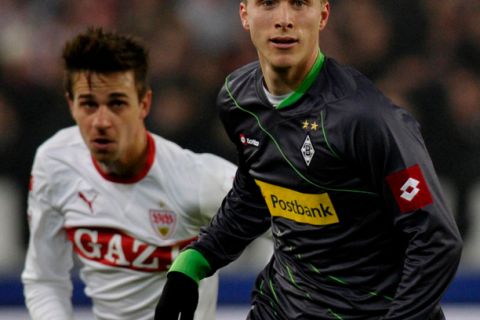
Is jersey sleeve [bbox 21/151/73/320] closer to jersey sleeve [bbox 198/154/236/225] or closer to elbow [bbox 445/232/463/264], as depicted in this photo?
jersey sleeve [bbox 198/154/236/225]

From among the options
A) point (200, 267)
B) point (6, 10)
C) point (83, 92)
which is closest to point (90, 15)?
point (6, 10)

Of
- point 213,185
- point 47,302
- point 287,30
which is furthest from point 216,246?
point 47,302

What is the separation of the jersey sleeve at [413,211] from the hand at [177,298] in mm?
767

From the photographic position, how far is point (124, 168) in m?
4.21

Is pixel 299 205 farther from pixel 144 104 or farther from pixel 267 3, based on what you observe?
pixel 144 104

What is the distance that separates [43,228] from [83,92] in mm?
537

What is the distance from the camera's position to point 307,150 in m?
3.08

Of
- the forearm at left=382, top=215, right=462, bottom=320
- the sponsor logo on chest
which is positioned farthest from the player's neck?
the forearm at left=382, top=215, right=462, bottom=320

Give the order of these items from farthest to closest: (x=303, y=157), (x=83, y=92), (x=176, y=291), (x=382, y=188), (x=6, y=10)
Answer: (x=6, y=10)
(x=83, y=92)
(x=176, y=291)
(x=303, y=157)
(x=382, y=188)

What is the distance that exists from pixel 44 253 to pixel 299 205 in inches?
56.0

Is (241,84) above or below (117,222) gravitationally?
above

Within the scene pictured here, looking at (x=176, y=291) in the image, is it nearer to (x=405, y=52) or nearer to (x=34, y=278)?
(x=34, y=278)

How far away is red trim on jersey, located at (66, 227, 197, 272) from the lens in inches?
163

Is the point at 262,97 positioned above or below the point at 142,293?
above
